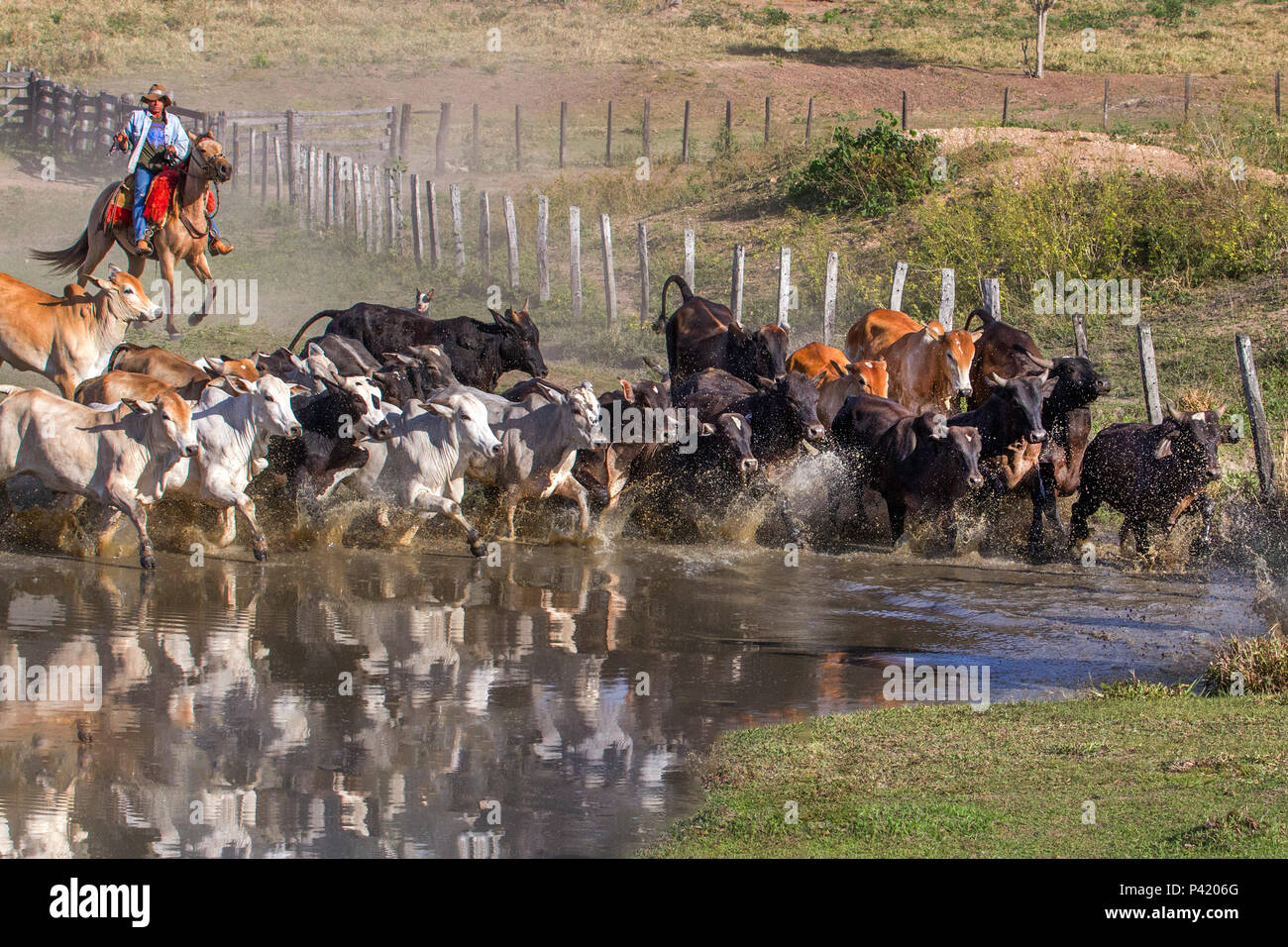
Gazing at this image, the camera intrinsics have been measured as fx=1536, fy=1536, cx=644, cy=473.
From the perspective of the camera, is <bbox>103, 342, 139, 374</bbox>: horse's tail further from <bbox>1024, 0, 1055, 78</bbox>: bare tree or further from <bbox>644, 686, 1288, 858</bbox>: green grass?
<bbox>1024, 0, 1055, 78</bbox>: bare tree

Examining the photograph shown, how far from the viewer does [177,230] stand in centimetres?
1781

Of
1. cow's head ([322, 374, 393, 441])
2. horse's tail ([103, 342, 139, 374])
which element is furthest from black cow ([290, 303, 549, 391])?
cow's head ([322, 374, 393, 441])

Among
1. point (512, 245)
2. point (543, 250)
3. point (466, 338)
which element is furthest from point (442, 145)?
point (466, 338)

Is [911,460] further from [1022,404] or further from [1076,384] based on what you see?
[1076,384]

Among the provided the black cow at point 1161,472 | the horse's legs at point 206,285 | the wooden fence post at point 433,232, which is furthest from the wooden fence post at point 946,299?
the wooden fence post at point 433,232

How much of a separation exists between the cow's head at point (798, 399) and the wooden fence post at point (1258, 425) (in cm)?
380

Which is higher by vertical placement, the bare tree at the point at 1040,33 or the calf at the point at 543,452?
the bare tree at the point at 1040,33

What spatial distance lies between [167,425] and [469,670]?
12.5ft

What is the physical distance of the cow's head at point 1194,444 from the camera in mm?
12469

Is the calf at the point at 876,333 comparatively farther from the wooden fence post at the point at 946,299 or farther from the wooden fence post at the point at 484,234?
the wooden fence post at the point at 484,234

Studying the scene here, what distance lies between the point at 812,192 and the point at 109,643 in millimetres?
20408

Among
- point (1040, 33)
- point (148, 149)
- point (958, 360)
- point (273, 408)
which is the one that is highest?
point (1040, 33)

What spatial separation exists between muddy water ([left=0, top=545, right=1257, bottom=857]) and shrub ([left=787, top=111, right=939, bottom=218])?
14761 millimetres

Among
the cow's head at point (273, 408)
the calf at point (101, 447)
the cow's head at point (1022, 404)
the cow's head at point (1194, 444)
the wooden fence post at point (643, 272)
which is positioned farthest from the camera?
the wooden fence post at point (643, 272)
